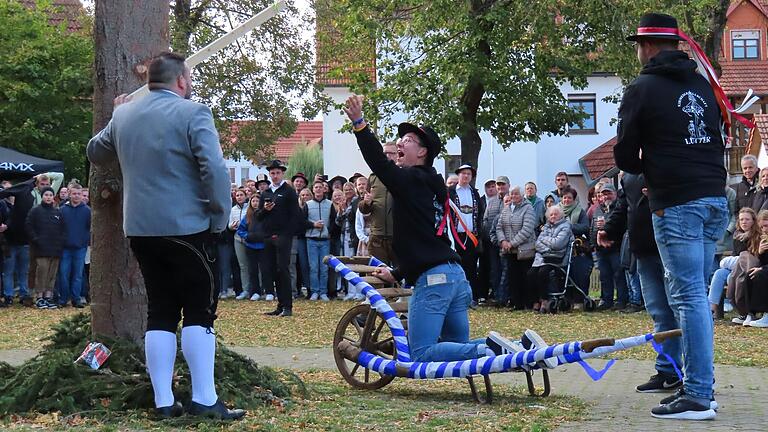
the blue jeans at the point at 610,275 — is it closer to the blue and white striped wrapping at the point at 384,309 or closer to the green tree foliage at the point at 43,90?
the blue and white striped wrapping at the point at 384,309

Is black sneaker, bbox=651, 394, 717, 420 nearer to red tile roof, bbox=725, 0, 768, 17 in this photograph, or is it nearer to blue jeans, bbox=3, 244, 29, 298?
blue jeans, bbox=3, 244, 29, 298

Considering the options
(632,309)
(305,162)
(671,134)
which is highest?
(305,162)

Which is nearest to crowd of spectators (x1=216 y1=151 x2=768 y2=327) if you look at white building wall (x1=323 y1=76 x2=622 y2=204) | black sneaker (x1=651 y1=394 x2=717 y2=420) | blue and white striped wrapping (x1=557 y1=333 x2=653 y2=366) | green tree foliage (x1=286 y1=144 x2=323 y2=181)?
blue and white striped wrapping (x1=557 y1=333 x2=653 y2=366)

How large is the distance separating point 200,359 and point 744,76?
162 ft

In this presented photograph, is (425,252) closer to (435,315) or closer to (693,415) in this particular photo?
(435,315)

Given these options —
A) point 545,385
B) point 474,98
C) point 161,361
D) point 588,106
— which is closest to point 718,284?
point 545,385

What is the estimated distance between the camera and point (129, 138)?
6.46m

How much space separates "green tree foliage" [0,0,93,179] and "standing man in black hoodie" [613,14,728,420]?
85.0ft

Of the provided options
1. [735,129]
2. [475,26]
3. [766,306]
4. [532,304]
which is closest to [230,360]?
[766,306]

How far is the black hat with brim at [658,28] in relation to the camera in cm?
708

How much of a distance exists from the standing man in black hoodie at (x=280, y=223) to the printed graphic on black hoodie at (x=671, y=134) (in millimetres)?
9938

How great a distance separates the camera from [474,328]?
14.3m

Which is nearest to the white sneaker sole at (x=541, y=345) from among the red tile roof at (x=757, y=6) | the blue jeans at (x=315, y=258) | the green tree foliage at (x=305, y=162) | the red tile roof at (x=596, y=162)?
the blue jeans at (x=315, y=258)

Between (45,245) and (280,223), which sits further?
(45,245)
